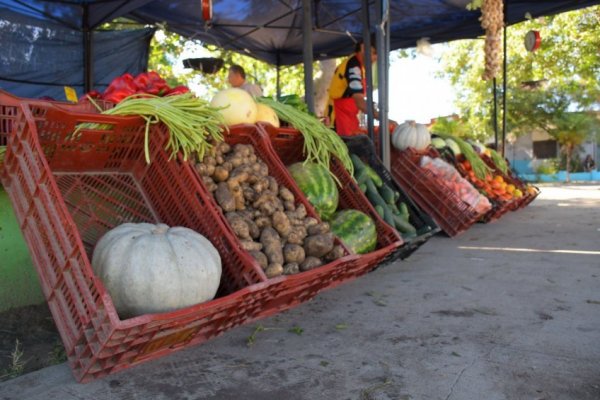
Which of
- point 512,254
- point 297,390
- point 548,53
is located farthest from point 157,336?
point 548,53

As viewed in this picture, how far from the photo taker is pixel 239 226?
9.45ft

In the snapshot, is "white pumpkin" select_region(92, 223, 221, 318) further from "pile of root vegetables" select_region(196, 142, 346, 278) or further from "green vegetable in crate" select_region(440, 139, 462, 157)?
"green vegetable in crate" select_region(440, 139, 462, 157)

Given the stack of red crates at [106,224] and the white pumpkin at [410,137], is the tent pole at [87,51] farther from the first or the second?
the stack of red crates at [106,224]

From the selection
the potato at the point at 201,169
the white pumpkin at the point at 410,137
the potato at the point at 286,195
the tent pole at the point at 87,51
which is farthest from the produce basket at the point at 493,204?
the tent pole at the point at 87,51

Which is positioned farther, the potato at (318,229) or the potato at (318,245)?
the potato at (318,229)

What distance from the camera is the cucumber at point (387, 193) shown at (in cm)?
458

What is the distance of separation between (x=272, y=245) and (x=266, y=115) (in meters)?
1.34

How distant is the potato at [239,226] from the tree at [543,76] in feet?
64.1

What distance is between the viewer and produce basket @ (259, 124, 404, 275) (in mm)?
3741

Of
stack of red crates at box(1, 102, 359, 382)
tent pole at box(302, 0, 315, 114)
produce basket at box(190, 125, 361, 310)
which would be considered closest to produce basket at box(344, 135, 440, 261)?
produce basket at box(190, 125, 361, 310)

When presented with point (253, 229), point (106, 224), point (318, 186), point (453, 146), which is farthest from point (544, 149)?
point (106, 224)

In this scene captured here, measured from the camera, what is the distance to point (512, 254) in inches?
205

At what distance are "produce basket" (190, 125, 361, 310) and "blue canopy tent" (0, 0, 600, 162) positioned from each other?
3254 millimetres

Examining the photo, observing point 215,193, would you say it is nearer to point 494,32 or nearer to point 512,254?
point 512,254
